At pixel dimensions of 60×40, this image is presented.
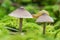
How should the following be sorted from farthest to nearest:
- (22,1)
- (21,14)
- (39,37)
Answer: (22,1) → (21,14) → (39,37)

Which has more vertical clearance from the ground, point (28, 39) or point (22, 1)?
point (22, 1)

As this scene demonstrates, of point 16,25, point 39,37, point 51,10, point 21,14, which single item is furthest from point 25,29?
point 51,10

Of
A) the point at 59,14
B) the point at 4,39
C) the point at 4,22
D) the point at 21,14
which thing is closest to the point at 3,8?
the point at 59,14

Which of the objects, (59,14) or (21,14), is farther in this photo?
(59,14)

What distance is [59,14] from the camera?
149 inches

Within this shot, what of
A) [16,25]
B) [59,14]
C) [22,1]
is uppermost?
[22,1]

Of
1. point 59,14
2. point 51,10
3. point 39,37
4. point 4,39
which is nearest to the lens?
point 4,39

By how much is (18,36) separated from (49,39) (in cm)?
20

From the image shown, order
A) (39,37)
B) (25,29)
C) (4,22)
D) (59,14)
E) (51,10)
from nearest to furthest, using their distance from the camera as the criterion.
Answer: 1. (39,37)
2. (25,29)
3. (4,22)
4. (59,14)
5. (51,10)

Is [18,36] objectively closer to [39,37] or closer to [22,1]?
[39,37]

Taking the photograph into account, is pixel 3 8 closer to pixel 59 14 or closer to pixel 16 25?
pixel 59 14

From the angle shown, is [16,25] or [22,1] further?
[22,1]

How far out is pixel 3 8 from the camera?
3838 millimetres

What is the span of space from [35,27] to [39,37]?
19.1 inches
